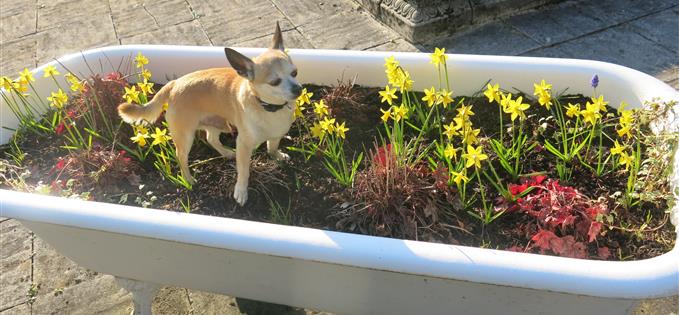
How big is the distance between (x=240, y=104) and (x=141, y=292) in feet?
2.36

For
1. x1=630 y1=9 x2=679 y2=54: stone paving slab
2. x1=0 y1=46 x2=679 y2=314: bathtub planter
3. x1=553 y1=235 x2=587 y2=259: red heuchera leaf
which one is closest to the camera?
x1=0 y1=46 x2=679 y2=314: bathtub planter

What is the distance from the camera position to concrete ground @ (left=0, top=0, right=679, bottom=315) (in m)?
2.02

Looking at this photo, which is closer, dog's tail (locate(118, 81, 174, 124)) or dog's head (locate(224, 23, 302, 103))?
dog's head (locate(224, 23, 302, 103))

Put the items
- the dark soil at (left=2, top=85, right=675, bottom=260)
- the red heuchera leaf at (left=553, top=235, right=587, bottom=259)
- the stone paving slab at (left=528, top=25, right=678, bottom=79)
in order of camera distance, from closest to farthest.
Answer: the red heuchera leaf at (left=553, top=235, right=587, bottom=259)
the dark soil at (left=2, top=85, right=675, bottom=260)
the stone paving slab at (left=528, top=25, right=678, bottom=79)

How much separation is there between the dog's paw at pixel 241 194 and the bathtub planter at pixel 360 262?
277 millimetres

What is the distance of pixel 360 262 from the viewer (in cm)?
121

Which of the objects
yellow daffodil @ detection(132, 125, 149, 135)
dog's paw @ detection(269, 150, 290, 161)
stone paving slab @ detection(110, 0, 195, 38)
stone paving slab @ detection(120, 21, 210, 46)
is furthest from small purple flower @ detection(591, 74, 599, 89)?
stone paving slab @ detection(110, 0, 195, 38)

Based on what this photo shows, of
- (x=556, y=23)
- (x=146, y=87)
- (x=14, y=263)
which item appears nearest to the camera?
(x=146, y=87)

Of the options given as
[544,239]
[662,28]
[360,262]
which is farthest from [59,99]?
[662,28]

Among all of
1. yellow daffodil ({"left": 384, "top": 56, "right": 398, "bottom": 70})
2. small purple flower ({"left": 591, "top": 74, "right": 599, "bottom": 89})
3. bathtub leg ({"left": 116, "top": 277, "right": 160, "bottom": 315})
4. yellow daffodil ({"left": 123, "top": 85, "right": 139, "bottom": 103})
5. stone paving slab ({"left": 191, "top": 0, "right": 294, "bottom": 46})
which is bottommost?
bathtub leg ({"left": 116, "top": 277, "right": 160, "bottom": 315})

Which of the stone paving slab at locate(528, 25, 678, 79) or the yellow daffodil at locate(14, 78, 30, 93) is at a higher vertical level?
the yellow daffodil at locate(14, 78, 30, 93)

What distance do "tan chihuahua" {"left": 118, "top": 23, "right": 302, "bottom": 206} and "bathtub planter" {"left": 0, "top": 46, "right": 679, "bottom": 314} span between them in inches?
13.7

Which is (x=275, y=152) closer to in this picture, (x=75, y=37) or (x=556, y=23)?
(x=556, y=23)

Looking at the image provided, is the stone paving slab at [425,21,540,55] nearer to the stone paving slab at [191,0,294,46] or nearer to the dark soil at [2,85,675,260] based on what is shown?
the stone paving slab at [191,0,294,46]
